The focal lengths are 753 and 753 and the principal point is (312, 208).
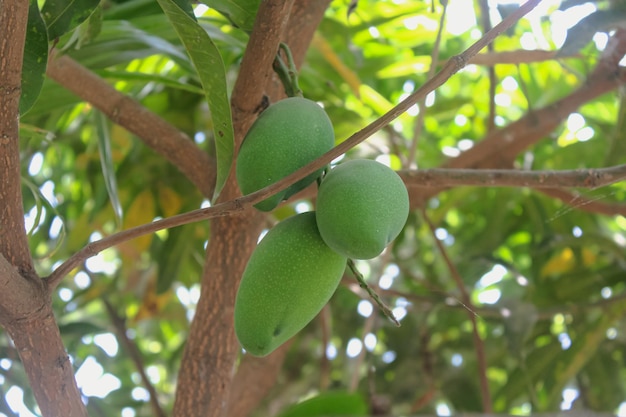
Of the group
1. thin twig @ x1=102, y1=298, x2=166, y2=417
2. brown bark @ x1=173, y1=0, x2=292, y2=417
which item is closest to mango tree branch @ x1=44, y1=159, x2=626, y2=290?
brown bark @ x1=173, y1=0, x2=292, y2=417

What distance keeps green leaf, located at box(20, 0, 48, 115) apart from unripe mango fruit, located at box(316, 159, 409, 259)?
315 mm

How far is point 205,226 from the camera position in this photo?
169cm

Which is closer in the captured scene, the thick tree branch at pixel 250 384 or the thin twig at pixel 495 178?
the thin twig at pixel 495 178

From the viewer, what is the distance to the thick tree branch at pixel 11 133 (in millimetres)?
658

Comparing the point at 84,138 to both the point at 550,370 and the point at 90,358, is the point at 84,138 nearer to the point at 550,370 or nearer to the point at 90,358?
the point at 90,358

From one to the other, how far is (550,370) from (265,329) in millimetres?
1140

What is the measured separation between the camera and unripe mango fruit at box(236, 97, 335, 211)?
683mm

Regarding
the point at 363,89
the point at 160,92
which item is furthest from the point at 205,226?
the point at 363,89

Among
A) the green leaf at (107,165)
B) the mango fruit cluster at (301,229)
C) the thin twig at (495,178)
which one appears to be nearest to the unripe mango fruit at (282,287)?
the mango fruit cluster at (301,229)

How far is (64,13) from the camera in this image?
2.60 feet

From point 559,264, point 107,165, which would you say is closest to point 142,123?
point 107,165

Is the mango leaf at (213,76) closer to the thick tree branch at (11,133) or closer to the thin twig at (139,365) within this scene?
the thick tree branch at (11,133)

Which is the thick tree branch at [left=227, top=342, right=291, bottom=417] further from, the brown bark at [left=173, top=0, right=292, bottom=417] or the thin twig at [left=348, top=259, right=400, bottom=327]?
the thin twig at [left=348, top=259, right=400, bottom=327]

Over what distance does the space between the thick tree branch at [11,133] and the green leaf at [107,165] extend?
38cm
